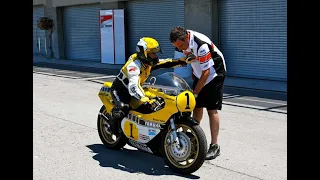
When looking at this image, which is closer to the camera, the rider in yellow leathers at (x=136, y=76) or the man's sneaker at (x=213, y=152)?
the rider in yellow leathers at (x=136, y=76)

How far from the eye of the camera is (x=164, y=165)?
5.30 meters

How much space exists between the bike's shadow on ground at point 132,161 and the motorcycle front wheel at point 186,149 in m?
0.11

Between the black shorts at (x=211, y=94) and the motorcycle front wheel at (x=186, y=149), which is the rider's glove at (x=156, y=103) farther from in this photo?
the black shorts at (x=211, y=94)

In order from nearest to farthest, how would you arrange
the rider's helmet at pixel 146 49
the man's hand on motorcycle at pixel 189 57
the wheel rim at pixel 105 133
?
the rider's helmet at pixel 146 49
the man's hand on motorcycle at pixel 189 57
the wheel rim at pixel 105 133

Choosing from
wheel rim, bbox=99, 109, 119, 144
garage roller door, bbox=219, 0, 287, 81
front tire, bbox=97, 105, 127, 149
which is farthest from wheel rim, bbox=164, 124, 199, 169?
garage roller door, bbox=219, 0, 287, 81

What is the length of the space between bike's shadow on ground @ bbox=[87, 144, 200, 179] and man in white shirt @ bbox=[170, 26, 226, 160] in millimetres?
645

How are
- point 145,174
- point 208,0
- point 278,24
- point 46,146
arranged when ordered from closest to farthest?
point 145,174
point 46,146
point 278,24
point 208,0

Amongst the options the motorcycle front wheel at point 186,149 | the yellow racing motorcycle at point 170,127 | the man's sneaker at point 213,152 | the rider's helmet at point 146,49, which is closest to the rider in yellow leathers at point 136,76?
the rider's helmet at point 146,49

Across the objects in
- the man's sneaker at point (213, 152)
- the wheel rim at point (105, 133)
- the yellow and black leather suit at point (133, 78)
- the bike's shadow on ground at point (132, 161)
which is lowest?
the bike's shadow on ground at point (132, 161)

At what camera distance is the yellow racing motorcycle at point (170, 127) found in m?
4.80

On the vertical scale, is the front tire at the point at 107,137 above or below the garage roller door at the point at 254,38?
below
